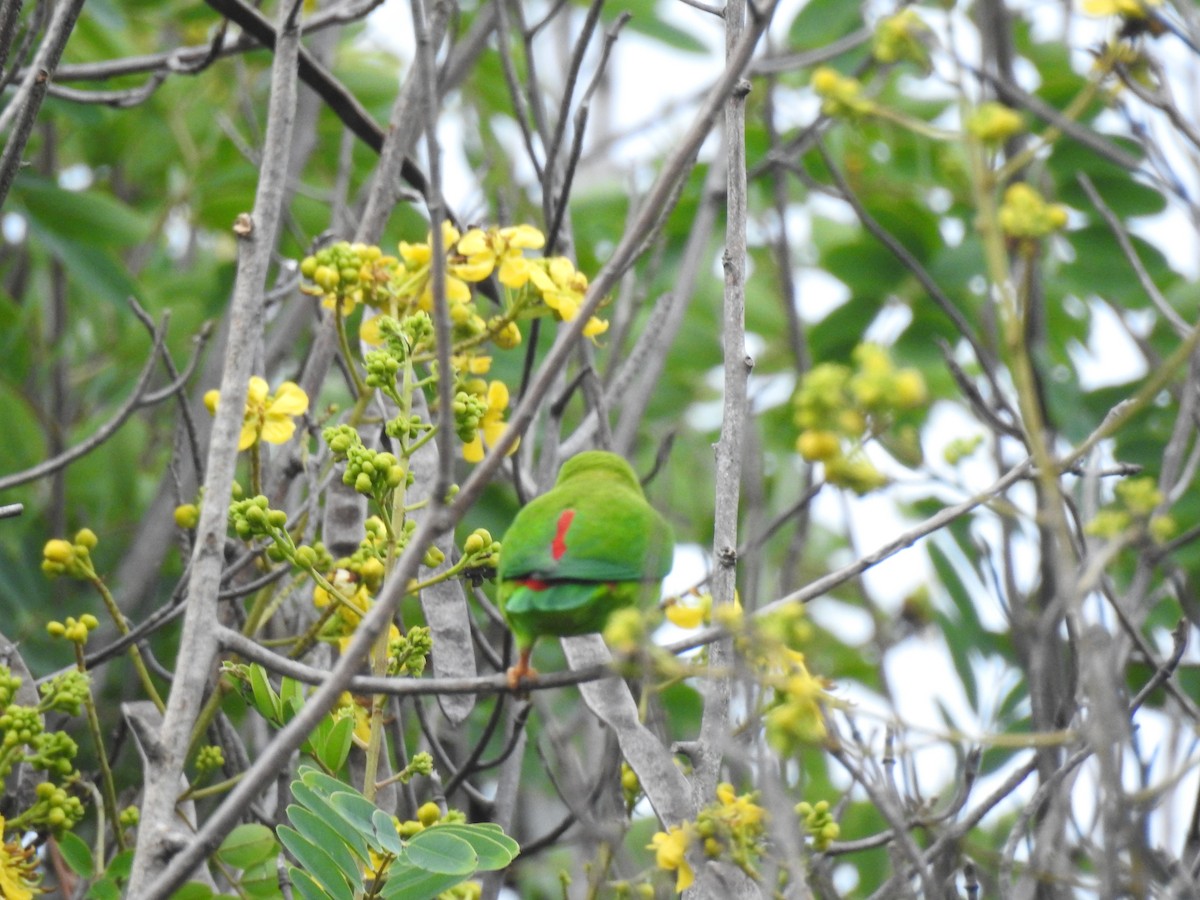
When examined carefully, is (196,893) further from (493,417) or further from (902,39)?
(902,39)

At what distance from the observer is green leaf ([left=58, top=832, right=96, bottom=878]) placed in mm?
Answer: 2787

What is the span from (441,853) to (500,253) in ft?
4.06

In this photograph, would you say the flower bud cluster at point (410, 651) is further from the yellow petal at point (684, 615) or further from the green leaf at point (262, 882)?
the green leaf at point (262, 882)

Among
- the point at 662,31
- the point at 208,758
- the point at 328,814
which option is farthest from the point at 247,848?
the point at 662,31

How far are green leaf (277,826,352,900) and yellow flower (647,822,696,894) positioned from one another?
518 millimetres

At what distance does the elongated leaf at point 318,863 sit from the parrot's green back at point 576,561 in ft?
1.57

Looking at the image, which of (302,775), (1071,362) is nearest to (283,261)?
(302,775)

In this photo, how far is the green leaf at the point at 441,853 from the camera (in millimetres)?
2193

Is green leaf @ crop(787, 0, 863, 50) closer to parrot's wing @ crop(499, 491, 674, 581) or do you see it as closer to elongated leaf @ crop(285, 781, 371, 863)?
parrot's wing @ crop(499, 491, 674, 581)

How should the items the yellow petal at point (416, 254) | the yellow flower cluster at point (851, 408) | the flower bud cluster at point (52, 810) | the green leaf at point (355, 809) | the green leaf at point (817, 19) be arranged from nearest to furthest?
the yellow flower cluster at point (851, 408), the green leaf at point (355, 809), the flower bud cluster at point (52, 810), the yellow petal at point (416, 254), the green leaf at point (817, 19)

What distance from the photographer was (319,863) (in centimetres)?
226

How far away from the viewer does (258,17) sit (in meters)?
3.32

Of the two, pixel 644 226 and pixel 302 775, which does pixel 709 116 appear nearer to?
pixel 644 226

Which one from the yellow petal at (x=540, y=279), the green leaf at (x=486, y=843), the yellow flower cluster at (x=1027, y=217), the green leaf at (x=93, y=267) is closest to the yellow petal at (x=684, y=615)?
the green leaf at (x=486, y=843)
